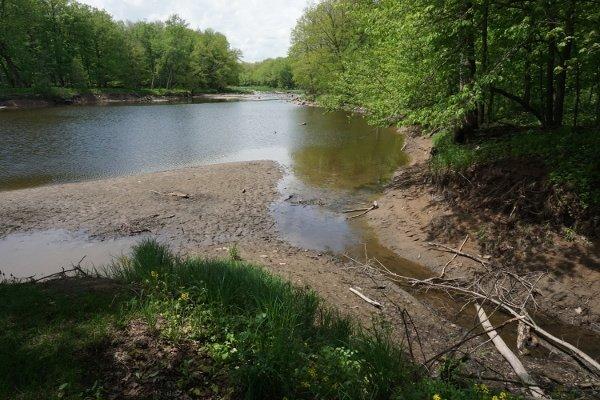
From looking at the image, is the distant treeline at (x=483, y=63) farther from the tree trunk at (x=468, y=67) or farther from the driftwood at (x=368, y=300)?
the driftwood at (x=368, y=300)

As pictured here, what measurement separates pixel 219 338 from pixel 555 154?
355 inches

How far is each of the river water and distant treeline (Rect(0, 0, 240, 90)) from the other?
56.2ft

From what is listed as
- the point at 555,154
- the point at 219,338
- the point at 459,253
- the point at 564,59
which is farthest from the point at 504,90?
the point at 219,338

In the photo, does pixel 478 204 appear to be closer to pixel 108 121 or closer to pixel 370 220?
pixel 370 220

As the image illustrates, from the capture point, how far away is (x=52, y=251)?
9820 mm

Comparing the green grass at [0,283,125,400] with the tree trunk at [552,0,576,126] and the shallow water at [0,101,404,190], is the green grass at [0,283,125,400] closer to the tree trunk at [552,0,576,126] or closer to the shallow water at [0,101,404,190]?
the tree trunk at [552,0,576,126]

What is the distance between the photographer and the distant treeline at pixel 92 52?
49562 mm

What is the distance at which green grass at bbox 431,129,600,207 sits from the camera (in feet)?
26.1

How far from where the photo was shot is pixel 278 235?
11.0 m

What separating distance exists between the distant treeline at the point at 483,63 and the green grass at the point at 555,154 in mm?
976

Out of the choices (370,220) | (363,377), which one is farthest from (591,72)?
→ (363,377)

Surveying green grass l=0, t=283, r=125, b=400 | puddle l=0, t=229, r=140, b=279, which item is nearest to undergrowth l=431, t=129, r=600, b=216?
green grass l=0, t=283, r=125, b=400

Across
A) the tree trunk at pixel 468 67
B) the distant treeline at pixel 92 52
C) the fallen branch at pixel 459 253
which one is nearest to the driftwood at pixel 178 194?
the fallen branch at pixel 459 253

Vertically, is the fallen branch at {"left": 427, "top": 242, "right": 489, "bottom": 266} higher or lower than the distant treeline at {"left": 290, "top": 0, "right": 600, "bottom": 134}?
lower
